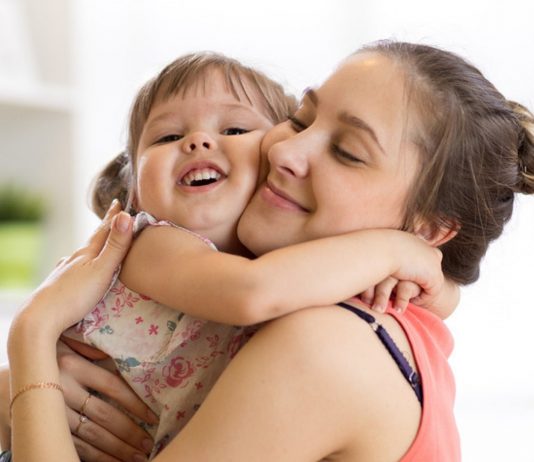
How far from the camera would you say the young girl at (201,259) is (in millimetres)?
1140

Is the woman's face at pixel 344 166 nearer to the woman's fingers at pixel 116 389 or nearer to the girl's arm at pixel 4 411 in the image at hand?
the woman's fingers at pixel 116 389

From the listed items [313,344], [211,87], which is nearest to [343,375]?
[313,344]

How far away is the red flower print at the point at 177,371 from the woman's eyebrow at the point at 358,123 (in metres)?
0.44

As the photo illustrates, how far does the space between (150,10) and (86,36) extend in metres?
0.26

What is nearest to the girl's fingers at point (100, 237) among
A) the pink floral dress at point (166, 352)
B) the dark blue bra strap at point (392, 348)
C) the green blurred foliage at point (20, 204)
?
the pink floral dress at point (166, 352)

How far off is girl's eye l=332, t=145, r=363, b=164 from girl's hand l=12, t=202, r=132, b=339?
13.7 inches

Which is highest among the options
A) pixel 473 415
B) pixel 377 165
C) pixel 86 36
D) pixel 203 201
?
pixel 377 165

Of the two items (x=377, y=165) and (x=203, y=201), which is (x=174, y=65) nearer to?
(x=203, y=201)

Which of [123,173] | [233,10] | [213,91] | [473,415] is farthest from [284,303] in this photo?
[233,10]

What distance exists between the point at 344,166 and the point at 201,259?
0.83ft

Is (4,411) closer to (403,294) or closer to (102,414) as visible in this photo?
(102,414)

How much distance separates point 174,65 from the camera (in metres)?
1.51

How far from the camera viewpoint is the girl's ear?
52.2 inches

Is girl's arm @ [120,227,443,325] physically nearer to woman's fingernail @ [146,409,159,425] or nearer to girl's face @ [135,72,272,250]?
girl's face @ [135,72,272,250]
